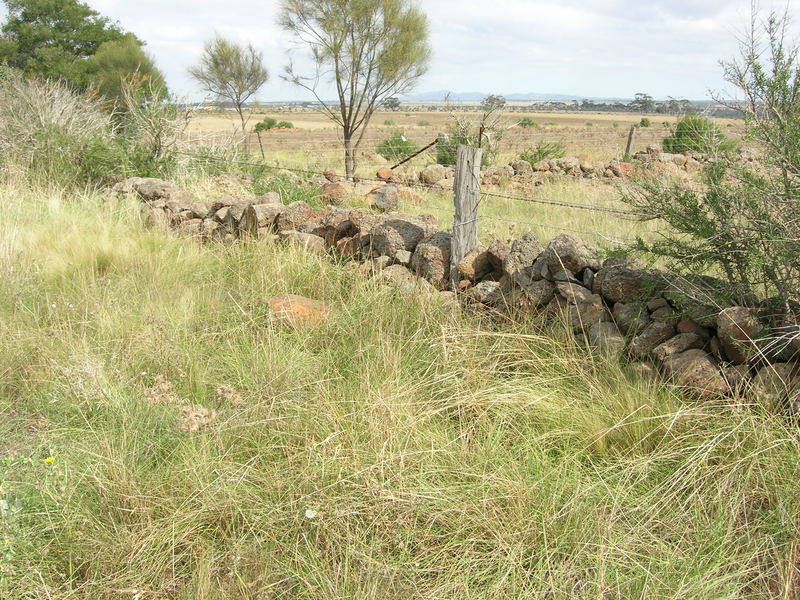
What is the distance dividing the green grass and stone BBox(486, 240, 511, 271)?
59 cm

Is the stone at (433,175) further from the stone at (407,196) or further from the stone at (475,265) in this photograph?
A: the stone at (475,265)

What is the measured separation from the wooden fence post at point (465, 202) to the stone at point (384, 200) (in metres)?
2.79


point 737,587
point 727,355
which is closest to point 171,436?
point 737,587

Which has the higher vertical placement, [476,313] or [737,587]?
[476,313]

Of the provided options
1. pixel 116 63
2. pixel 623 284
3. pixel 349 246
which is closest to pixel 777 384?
pixel 623 284

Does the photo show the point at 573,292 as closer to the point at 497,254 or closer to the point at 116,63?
the point at 497,254

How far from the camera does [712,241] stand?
3721 mm

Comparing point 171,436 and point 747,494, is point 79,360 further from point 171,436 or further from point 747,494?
point 747,494

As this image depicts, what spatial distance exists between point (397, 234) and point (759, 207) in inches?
111

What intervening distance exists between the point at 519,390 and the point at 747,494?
1241 mm

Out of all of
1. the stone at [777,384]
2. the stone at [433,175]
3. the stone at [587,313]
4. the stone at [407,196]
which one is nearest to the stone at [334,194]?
the stone at [407,196]

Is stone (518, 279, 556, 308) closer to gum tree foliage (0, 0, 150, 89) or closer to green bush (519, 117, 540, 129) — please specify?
green bush (519, 117, 540, 129)

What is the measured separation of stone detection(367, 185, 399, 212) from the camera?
25.9ft

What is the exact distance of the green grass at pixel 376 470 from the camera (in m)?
2.57
